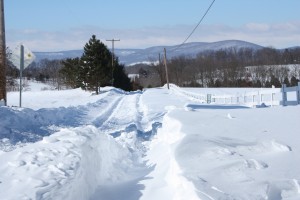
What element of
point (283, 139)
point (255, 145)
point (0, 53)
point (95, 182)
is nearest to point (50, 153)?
point (95, 182)

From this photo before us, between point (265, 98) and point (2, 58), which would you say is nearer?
point (2, 58)

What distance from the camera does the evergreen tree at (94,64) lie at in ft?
181

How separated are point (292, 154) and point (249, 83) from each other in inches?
4720

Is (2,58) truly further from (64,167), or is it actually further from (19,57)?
(64,167)

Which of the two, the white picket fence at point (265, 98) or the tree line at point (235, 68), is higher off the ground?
the tree line at point (235, 68)

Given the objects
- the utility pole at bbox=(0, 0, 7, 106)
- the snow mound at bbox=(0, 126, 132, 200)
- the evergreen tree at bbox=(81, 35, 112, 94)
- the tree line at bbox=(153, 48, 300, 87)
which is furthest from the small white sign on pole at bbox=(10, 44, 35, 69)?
the tree line at bbox=(153, 48, 300, 87)

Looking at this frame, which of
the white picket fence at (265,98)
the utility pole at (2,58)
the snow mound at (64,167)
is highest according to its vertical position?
the utility pole at (2,58)

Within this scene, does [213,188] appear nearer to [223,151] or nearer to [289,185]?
[289,185]

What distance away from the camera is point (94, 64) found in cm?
5603

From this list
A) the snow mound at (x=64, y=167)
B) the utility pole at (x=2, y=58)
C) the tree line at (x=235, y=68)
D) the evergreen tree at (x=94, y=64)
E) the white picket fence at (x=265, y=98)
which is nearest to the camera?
the snow mound at (x=64, y=167)

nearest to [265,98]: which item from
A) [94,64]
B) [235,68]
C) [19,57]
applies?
[19,57]

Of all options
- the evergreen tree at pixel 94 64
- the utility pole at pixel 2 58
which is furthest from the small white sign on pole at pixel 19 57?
the evergreen tree at pixel 94 64

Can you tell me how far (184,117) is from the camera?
1109cm

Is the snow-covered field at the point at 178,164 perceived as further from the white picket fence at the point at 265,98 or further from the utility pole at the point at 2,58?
the utility pole at the point at 2,58
